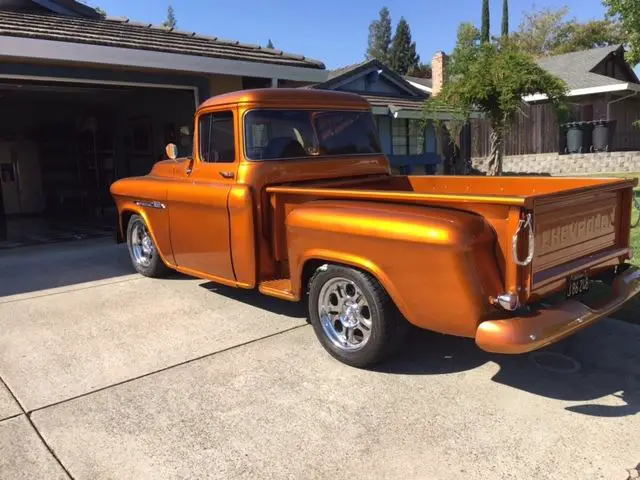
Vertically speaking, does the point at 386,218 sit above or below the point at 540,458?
above

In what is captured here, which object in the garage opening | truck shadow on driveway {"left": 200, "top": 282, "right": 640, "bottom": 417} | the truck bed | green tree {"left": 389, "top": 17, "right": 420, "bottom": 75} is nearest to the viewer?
the truck bed

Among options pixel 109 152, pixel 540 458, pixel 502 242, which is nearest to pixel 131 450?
pixel 540 458

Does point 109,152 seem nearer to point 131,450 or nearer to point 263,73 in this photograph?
point 263,73

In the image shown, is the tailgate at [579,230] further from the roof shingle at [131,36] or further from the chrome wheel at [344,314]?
the roof shingle at [131,36]

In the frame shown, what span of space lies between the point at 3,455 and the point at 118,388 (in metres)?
0.86

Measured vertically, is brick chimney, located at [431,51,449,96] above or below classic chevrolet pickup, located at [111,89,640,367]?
above

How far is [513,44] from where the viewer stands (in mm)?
11977

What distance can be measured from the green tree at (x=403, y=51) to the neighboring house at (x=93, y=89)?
63.2 m

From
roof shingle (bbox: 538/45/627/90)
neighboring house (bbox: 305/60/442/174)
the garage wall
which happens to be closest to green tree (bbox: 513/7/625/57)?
roof shingle (bbox: 538/45/627/90)

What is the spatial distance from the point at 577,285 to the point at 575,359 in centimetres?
65

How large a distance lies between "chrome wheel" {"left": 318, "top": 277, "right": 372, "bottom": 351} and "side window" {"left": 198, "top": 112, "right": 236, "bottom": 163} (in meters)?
1.60

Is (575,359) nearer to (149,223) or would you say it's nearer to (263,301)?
(263,301)

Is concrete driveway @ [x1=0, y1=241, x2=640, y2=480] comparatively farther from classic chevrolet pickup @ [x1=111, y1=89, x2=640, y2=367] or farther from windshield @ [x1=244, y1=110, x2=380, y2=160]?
windshield @ [x1=244, y1=110, x2=380, y2=160]

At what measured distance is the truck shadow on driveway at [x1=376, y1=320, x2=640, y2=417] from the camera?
3.48 meters
